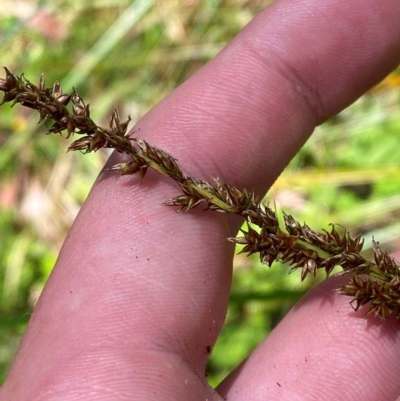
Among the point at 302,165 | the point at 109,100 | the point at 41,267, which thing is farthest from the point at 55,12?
the point at 302,165

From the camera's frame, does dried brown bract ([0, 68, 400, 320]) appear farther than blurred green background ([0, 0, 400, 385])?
No

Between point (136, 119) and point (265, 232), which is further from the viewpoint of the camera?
point (136, 119)

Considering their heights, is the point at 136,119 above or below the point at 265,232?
below

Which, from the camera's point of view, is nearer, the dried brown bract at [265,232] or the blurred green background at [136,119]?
the dried brown bract at [265,232]
